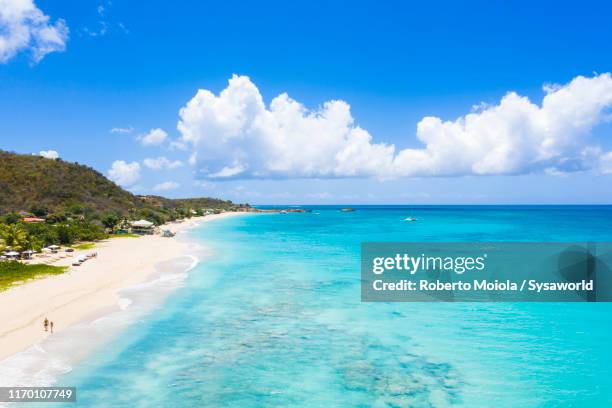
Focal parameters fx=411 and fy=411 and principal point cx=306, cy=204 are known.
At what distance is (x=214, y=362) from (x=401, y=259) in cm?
3719

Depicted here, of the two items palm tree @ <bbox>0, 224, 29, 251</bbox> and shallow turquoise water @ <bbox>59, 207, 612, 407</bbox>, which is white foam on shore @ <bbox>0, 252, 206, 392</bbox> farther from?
palm tree @ <bbox>0, 224, 29, 251</bbox>

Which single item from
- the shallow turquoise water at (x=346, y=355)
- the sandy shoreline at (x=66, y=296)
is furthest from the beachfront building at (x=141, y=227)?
the shallow turquoise water at (x=346, y=355)

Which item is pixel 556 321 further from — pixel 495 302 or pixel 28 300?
pixel 28 300

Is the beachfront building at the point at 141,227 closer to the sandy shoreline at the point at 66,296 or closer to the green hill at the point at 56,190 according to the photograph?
the green hill at the point at 56,190

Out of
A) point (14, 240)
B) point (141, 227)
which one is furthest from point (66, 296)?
point (141, 227)

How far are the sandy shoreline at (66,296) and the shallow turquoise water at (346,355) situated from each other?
4140 millimetres

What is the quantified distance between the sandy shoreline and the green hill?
1833 inches

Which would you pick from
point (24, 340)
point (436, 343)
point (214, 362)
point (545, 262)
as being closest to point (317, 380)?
point (214, 362)

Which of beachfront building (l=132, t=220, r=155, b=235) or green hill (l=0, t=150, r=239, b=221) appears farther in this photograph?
green hill (l=0, t=150, r=239, b=221)

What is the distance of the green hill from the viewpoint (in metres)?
89.5

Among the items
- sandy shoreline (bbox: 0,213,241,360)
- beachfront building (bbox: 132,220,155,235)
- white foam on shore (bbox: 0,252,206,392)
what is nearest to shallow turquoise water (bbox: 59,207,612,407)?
white foam on shore (bbox: 0,252,206,392)

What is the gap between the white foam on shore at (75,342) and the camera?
17219mm

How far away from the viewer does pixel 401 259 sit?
52.8m

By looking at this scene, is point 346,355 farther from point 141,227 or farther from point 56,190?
point 56,190
